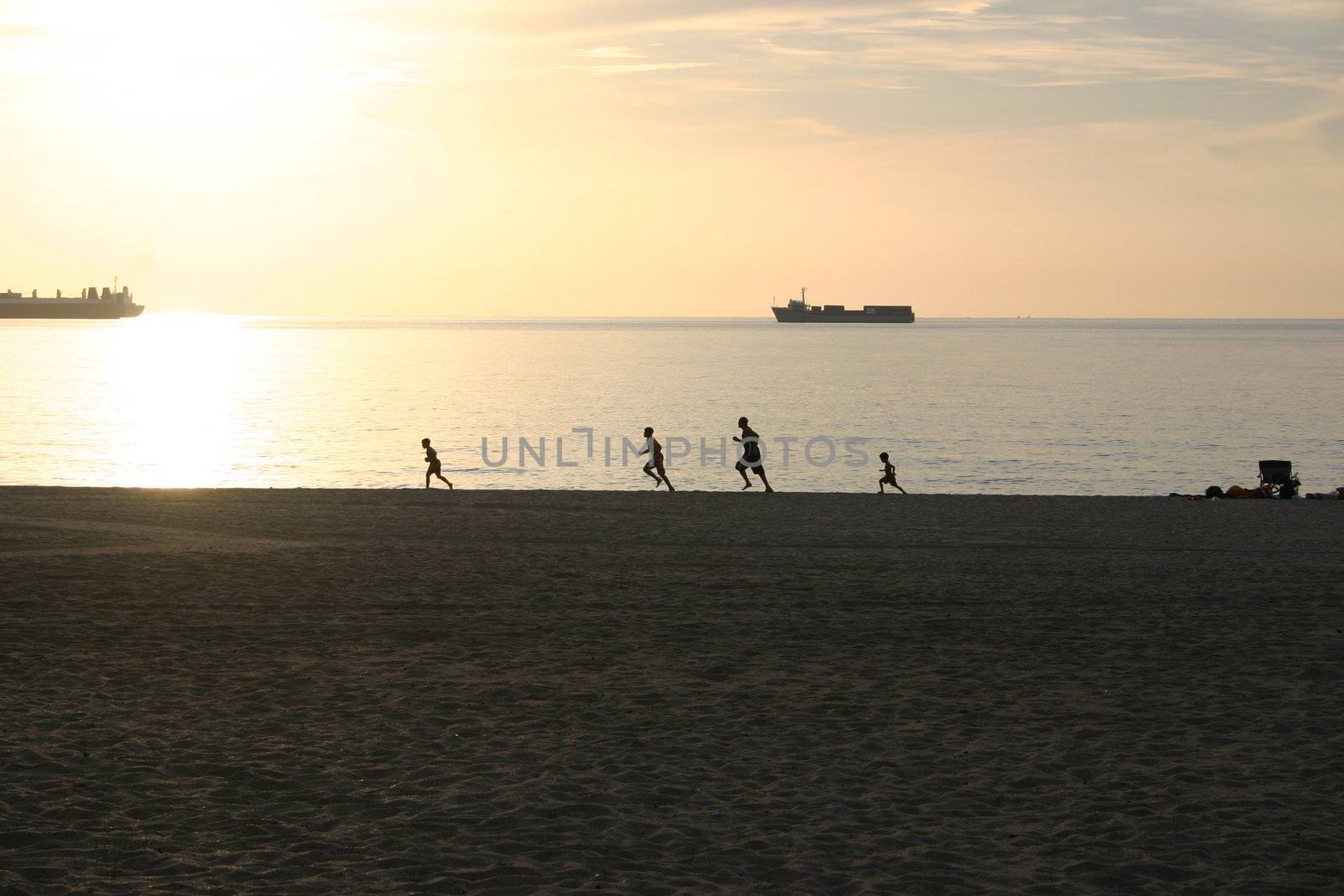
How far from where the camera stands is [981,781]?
26.6 feet

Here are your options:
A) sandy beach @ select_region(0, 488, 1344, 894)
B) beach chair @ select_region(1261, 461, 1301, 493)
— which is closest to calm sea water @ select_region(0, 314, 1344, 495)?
beach chair @ select_region(1261, 461, 1301, 493)

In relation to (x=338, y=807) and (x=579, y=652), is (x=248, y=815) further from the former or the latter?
(x=579, y=652)

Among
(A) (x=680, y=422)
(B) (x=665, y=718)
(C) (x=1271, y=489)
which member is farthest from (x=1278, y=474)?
(A) (x=680, y=422)

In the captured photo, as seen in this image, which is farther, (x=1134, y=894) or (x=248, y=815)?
(x=248, y=815)

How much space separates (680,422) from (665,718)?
2258 inches

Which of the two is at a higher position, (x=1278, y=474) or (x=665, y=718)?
(x=1278, y=474)

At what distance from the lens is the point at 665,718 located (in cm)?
956

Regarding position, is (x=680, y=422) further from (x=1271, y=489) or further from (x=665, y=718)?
(x=665, y=718)

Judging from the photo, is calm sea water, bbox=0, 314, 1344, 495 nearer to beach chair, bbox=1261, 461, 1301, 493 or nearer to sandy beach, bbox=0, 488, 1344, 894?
beach chair, bbox=1261, 461, 1301, 493

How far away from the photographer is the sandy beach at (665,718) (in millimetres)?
6805

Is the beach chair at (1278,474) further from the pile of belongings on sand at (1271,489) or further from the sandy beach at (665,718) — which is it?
the sandy beach at (665,718)

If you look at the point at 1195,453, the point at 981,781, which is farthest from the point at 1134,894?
the point at 1195,453

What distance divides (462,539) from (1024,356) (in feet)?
517

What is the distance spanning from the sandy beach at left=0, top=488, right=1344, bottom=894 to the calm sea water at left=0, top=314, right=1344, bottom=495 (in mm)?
22479
